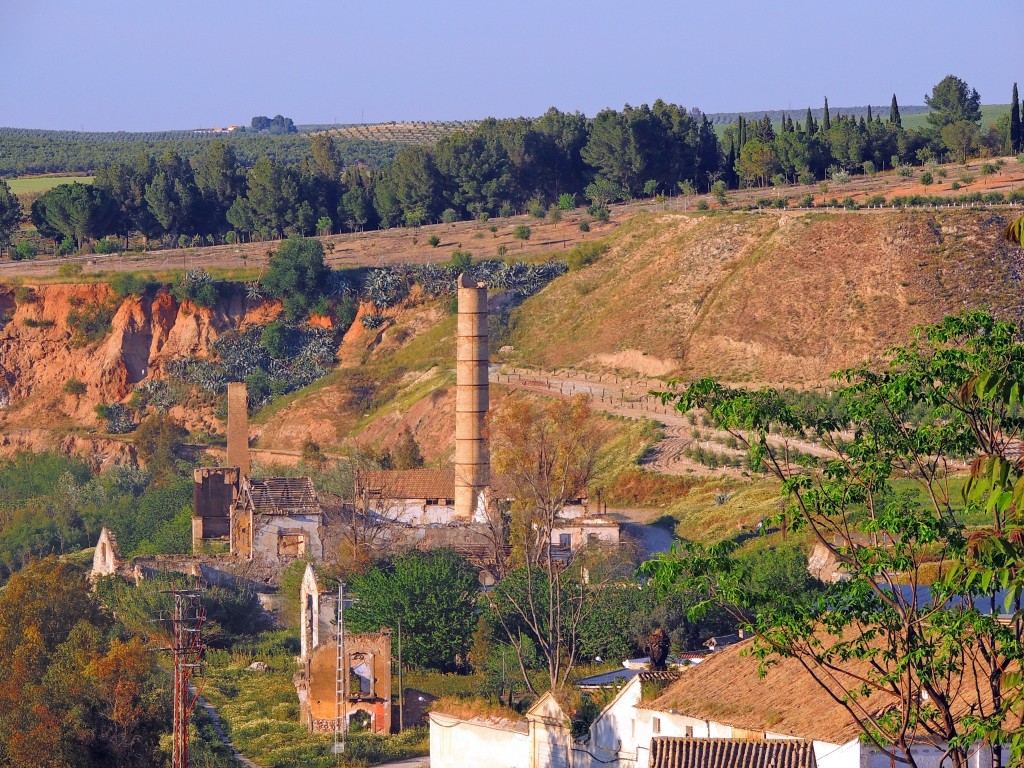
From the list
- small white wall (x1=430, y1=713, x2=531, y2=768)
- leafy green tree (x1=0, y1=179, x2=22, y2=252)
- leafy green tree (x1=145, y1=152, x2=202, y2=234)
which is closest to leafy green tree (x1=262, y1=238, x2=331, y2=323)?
leafy green tree (x1=145, y1=152, x2=202, y2=234)

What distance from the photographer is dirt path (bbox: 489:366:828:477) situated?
48.9 meters

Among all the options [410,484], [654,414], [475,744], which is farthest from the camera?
[654,414]

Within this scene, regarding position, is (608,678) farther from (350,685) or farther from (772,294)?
(772,294)

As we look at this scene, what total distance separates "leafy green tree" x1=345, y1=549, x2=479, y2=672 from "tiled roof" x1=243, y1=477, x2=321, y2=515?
7690mm

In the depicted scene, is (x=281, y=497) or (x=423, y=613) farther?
(x=281, y=497)

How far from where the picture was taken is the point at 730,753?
1848 cm

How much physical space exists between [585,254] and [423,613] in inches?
1627

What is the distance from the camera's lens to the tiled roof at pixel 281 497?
137ft

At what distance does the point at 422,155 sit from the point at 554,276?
48.5 feet

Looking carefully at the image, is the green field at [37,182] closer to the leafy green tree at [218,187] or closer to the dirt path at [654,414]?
the leafy green tree at [218,187]

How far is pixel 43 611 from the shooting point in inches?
1341

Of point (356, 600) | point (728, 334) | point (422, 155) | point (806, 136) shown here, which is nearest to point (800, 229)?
point (728, 334)

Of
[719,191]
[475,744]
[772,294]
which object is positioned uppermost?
[719,191]

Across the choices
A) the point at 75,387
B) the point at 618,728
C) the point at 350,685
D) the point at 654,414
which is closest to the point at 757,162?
the point at 654,414
